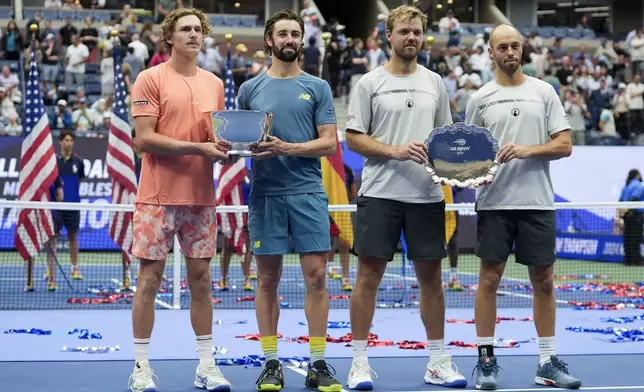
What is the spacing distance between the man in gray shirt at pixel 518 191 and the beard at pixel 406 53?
539 millimetres

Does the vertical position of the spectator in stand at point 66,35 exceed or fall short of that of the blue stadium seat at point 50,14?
it falls short

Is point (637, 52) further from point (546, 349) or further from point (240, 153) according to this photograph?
point (240, 153)

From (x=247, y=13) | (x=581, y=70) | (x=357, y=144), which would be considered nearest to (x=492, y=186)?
(x=357, y=144)

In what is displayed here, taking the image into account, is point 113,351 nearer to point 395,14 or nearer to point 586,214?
point 395,14

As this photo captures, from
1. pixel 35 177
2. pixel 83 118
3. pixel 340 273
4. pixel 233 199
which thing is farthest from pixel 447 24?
pixel 35 177

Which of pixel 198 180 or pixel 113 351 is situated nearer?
pixel 198 180

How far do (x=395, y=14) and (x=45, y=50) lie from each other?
771 inches

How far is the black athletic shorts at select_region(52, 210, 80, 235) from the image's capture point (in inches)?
575

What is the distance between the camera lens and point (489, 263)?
7242 millimetres

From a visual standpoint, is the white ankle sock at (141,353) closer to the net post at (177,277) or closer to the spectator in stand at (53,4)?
the net post at (177,277)

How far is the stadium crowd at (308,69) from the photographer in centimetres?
2320

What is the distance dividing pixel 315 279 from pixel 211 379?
906mm

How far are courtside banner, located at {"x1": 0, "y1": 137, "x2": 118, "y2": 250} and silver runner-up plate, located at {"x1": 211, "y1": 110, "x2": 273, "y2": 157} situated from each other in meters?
13.0

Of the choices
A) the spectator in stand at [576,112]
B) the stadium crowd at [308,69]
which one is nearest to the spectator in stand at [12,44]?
the stadium crowd at [308,69]
